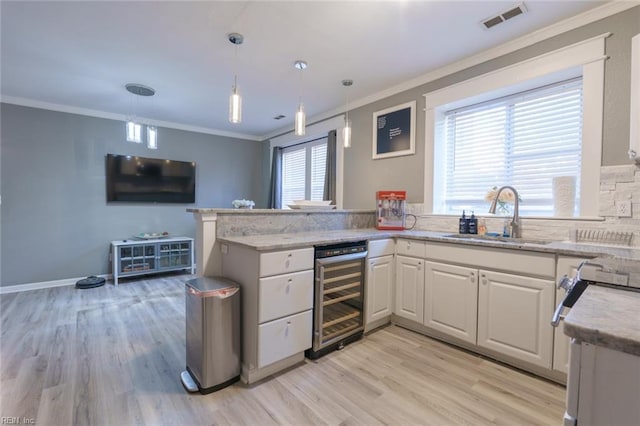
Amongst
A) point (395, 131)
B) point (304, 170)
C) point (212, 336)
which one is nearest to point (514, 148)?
point (395, 131)

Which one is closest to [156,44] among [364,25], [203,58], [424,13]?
[203,58]

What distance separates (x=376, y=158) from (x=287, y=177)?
2.32 meters

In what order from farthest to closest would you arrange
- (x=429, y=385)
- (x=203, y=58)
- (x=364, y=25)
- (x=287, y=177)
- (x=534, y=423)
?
(x=287, y=177)
(x=203, y=58)
(x=364, y=25)
(x=429, y=385)
(x=534, y=423)

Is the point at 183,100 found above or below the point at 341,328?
above

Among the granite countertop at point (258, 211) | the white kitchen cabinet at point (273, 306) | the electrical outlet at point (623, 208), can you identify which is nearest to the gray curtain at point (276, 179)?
the granite countertop at point (258, 211)

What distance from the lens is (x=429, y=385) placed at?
1851 mm

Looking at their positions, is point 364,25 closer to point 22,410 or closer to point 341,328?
point 341,328

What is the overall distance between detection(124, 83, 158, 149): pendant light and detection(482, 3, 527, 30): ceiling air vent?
3572 mm

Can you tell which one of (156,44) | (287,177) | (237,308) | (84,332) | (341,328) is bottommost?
(84,332)

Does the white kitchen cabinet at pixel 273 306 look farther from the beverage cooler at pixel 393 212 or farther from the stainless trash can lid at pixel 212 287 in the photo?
the beverage cooler at pixel 393 212

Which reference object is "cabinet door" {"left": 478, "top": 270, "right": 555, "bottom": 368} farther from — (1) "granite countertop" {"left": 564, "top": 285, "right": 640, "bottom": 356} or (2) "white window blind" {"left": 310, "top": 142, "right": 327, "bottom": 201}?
(2) "white window blind" {"left": 310, "top": 142, "right": 327, "bottom": 201}

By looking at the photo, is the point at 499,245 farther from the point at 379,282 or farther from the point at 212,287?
the point at 212,287

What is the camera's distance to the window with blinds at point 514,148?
239 cm

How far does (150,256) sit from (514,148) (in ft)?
16.6
